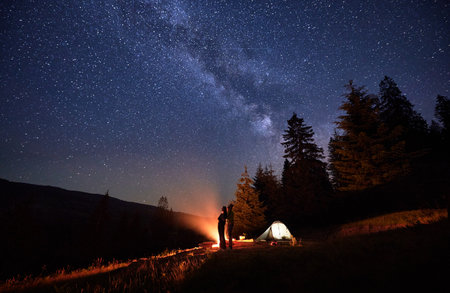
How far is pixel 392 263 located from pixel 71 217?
174m

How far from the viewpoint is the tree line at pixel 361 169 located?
17562mm

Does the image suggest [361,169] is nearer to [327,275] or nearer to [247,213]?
[247,213]

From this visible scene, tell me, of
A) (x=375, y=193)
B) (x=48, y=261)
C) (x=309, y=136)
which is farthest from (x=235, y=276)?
(x=48, y=261)

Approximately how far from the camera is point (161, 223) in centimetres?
6906

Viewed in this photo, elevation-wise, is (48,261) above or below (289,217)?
below

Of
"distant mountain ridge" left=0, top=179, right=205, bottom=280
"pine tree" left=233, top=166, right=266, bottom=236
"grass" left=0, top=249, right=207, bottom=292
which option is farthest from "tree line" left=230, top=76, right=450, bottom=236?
"distant mountain ridge" left=0, top=179, right=205, bottom=280

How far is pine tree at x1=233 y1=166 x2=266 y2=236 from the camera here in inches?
971

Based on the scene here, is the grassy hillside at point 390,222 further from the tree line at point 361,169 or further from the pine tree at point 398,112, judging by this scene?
the pine tree at point 398,112

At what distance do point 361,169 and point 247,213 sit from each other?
13.5 m

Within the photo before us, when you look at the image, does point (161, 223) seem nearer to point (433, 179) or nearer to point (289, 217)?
point (289, 217)

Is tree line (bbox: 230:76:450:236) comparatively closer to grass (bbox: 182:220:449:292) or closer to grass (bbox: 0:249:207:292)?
grass (bbox: 182:220:449:292)

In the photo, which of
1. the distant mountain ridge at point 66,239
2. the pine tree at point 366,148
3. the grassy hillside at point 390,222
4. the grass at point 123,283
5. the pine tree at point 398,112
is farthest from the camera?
the pine tree at point 398,112

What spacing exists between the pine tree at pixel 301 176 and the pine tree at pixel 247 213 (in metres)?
5.69

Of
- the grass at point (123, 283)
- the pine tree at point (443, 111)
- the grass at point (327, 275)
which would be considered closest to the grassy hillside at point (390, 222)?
the grass at point (327, 275)
